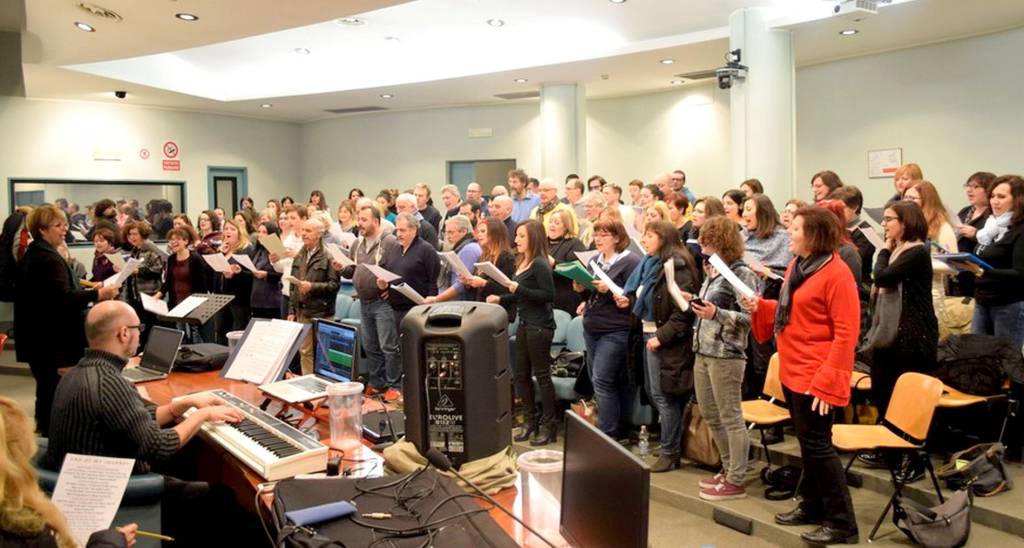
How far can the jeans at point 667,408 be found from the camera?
4422mm

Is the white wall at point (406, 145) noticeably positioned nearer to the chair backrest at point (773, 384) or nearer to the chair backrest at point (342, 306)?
the chair backrest at point (342, 306)

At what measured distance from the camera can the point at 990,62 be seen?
7.90m

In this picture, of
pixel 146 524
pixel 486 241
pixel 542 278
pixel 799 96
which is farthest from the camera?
pixel 799 96

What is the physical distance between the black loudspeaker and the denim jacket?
1.87 metres

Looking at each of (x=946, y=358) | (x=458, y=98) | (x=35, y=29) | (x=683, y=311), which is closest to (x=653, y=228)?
(x=683, y=311)

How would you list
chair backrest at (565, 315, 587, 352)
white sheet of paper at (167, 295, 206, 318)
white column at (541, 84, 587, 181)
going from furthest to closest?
white column at (541, 84, 587, 181)
chair backrest at (565, 315, 587, 352)
white sheet of paper at (167, 295, 206, 318)

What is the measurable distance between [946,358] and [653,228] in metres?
1.73

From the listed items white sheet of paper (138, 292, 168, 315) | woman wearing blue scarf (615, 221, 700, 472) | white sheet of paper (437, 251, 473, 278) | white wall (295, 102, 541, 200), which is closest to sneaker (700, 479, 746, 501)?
woman wearing blue scarf (615, 221, 700, 472)

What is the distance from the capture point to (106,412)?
2.68 meters

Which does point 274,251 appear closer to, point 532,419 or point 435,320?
point 532,419

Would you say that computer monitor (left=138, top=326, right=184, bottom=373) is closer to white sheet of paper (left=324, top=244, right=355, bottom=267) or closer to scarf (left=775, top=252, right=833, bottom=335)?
white sheet of paper (left=324, top=244, right=355, bottom=267)

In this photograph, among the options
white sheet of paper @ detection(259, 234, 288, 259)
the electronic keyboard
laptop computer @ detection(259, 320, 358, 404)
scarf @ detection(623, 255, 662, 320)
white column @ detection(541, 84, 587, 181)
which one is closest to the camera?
the electronic keyboard

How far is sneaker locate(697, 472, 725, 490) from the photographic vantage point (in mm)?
4176

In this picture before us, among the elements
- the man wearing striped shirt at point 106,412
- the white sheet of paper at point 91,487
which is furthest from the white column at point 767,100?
the white sheet of paper at point 91,487
